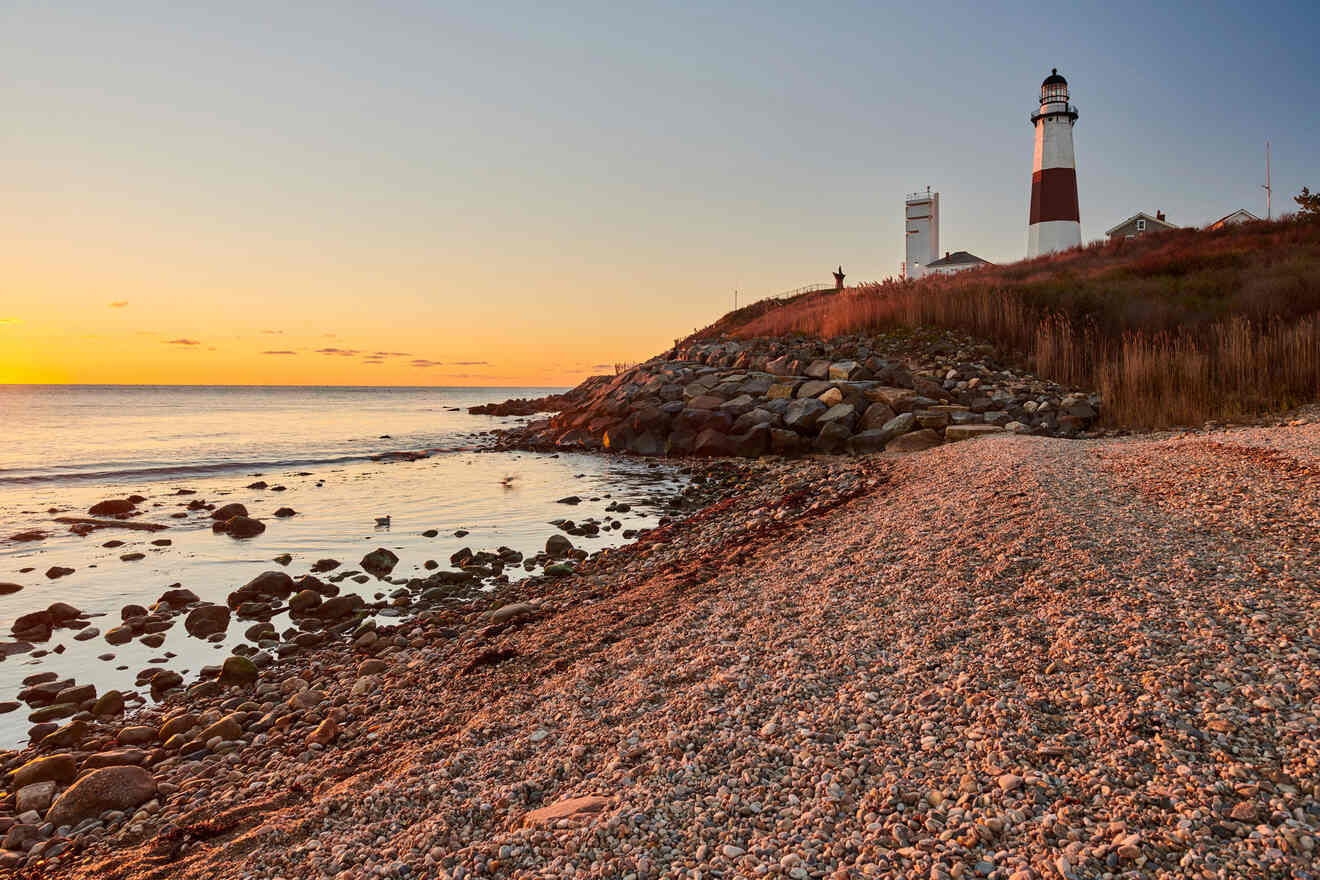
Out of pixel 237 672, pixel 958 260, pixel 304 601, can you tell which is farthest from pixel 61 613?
pixel 958 260

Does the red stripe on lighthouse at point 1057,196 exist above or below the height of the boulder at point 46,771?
above

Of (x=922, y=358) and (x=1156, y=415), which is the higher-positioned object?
(x=922, y=358)

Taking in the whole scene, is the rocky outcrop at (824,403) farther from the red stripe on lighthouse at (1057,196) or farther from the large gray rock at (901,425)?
the red stripe on lighthouse at (1057,196)

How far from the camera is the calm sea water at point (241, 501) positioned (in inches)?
291

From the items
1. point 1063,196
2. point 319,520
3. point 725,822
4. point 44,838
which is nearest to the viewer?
point 725,822

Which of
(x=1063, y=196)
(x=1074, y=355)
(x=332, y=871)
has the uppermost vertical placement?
(x=1063, y=196)

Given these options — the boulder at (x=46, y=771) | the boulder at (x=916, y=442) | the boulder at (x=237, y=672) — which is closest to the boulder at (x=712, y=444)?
the boulder at (x=916, y=442)

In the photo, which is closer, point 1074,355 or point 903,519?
point 903,519

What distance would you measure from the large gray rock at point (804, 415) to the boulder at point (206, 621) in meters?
12.4

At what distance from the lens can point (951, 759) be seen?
3.05m

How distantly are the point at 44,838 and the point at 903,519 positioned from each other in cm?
719

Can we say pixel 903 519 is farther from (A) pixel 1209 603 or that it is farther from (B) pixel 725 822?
(B) pixel 725 822

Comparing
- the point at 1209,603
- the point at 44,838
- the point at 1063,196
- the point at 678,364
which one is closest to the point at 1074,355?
the point at 678,364

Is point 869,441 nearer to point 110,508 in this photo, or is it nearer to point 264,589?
point 264,589
